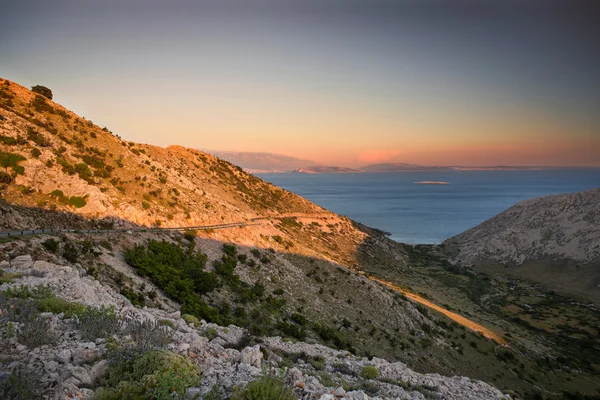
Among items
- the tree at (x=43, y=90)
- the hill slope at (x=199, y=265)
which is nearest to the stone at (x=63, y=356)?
the hill slope at (x=199, y=265)

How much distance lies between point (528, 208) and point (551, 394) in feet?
294

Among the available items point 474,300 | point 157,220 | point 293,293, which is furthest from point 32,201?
point 474,300

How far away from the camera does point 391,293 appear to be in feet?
120

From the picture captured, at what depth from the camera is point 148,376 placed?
6855mm

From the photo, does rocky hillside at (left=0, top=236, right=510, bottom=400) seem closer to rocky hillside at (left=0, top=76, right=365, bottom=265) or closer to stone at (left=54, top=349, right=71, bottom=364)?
stone at (left=54, top=349, right=71, bottom=364)

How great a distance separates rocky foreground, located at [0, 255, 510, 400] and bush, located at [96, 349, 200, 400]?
0.09ft

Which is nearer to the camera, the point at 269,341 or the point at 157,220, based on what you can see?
the point at 269,341

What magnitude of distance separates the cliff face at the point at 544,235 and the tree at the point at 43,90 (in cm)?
9074

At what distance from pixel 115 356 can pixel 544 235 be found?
10332cm

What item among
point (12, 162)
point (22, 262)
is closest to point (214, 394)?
point (22, 262)

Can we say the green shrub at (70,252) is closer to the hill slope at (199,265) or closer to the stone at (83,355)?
the hill slope at (199,265)

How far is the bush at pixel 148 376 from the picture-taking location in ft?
21.3

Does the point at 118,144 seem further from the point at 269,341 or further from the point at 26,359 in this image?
the point at 26,359

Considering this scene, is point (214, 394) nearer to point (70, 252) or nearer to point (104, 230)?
point (70, 252)
